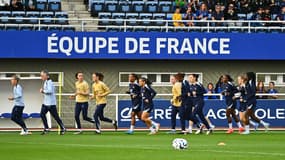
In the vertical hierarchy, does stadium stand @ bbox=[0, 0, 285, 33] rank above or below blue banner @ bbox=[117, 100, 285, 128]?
above

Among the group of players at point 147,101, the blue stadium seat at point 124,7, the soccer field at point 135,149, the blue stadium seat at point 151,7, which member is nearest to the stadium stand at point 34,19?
the blue stadium seat at point 124,7

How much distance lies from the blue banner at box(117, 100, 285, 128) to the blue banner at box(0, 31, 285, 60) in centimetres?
249

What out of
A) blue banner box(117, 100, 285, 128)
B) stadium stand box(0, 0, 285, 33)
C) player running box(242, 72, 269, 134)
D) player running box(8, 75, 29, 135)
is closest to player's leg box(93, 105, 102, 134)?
player running box(8, 75, 29, 135)

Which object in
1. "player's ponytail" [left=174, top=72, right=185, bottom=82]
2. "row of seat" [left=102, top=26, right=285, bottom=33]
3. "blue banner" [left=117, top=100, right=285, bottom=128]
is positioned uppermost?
"row of seat" [left=102, top=26, right=285, bottom=33]

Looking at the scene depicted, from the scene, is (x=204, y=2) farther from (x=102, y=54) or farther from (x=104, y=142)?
(x=104, y=142)

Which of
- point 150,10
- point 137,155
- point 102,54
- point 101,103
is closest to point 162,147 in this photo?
point 137,155

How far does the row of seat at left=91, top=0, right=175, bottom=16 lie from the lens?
38062 millimetres

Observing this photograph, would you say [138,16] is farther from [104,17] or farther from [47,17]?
[47,17]

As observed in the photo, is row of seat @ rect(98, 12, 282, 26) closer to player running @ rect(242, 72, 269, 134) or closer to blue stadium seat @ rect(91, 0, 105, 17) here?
blue stadium seat @ rect(91, 0, 105, 17)

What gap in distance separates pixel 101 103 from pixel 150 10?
11095 millimetres

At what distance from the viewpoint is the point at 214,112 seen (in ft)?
113

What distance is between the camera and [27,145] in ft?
68.5

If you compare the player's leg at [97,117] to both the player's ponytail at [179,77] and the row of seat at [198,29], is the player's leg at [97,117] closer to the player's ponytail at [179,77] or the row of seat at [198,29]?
the player's ponytail at [179,77]

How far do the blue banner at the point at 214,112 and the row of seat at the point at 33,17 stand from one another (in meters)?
4.44
